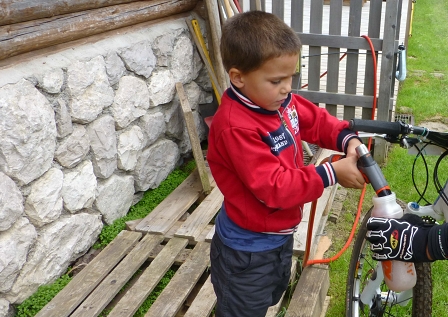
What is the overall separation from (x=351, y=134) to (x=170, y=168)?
97.3 inches

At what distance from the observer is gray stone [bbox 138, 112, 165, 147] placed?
3887mm

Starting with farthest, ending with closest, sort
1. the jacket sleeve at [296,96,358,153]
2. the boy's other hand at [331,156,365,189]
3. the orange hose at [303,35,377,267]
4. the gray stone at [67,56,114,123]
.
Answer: the gray stone at [67,56,114,123] → the orange hose at [303,35,377,267] → the jacket sleeve at [296,96,358,153] → the boy's other hand at [331,156,365,189]

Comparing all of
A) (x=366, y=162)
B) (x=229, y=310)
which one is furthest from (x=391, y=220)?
(x=229, y=310)

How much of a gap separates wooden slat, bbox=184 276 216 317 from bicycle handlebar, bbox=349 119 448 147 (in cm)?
131

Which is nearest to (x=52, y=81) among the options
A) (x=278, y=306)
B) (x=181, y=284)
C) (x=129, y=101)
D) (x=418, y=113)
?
(x=129, y=101)

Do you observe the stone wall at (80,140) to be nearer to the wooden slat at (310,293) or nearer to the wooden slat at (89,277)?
the wooden slat at (89,277)

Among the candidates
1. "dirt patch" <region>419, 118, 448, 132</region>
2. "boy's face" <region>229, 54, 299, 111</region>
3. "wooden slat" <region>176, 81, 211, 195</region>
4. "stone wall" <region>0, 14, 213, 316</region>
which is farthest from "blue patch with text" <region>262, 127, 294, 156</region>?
"dirt patch" <region>419, 118, 448, 132</region>

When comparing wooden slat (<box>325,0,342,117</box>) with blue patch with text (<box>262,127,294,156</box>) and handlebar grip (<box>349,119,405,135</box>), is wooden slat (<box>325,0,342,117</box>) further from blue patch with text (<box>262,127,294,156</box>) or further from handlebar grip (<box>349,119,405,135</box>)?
blue patch with text (<box>262,127,294,156</box>)

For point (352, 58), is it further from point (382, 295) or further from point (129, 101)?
point (382, 295)

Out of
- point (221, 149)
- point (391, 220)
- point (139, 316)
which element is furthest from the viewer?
point (139, 316)

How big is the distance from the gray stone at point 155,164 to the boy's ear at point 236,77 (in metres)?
2.13

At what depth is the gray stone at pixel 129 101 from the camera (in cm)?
359

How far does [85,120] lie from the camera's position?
10.7 feet

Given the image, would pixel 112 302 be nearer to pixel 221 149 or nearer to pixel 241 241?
pixel 241 241
